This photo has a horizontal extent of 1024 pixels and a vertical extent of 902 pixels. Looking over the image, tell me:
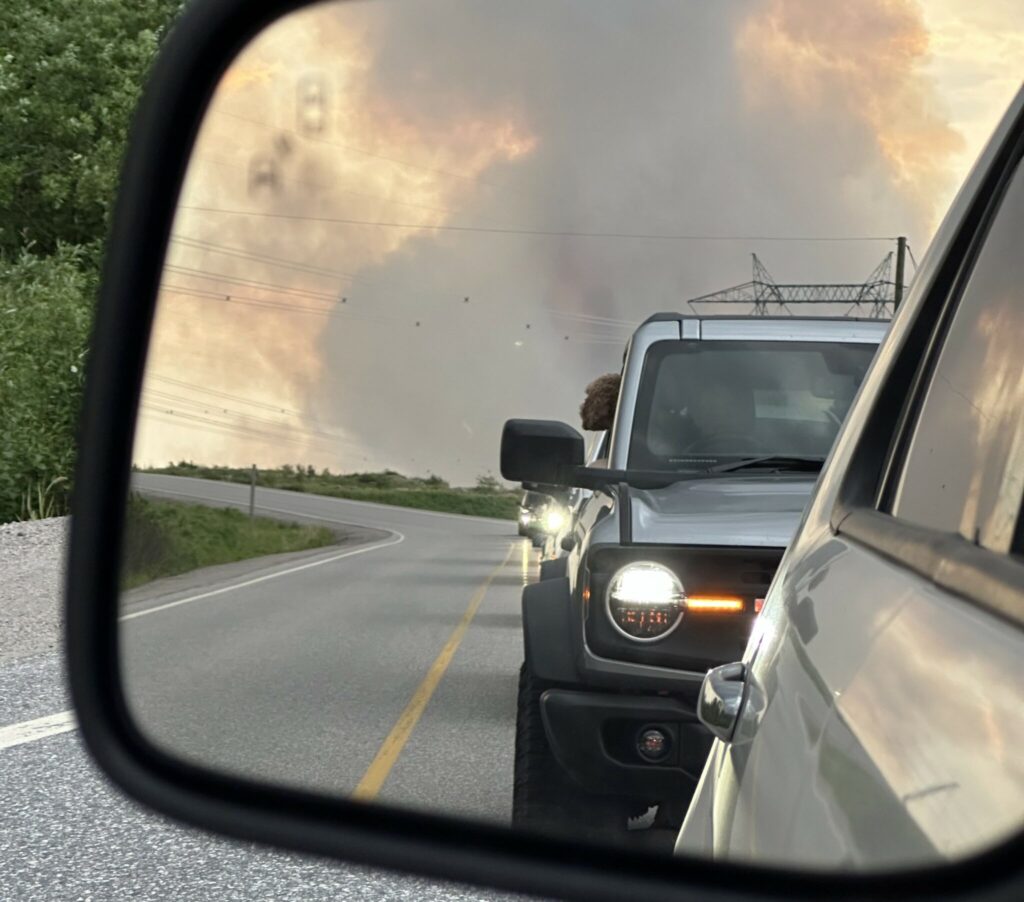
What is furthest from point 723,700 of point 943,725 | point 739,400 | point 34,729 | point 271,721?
point 34,729

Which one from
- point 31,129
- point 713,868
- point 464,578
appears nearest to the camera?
point 713,868

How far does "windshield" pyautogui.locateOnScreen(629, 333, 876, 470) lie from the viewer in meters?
4.35

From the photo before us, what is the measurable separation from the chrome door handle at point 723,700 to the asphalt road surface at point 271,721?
1.04 ft

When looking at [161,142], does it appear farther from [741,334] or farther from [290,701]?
[290,701]

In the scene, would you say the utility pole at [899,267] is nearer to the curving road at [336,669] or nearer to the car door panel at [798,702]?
the car door panel at [798,702]

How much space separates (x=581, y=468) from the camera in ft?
14.3

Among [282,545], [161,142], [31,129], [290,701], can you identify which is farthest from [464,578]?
[161,142]

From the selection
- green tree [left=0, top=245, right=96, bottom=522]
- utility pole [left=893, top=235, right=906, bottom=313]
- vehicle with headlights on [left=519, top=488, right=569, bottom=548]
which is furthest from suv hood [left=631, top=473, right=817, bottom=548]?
green tree [left=0, top=245, right=96, bottom=522]

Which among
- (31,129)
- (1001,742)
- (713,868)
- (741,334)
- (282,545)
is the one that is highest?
(31,129)

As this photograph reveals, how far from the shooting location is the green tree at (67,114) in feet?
103

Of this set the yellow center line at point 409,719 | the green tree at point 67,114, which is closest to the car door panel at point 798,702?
the yellow center line at point 409,719

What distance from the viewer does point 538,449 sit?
11.2 ft

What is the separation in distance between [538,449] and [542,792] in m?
0.77

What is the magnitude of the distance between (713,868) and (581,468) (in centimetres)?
303
